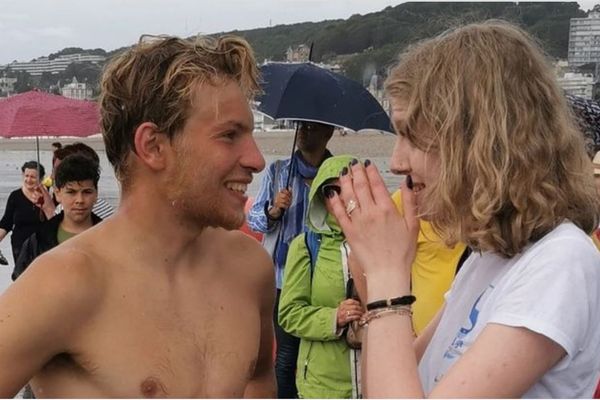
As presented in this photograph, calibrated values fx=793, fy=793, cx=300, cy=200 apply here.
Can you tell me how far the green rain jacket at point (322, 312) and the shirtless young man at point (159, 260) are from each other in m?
1.79

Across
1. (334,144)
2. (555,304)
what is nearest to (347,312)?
(555,304)

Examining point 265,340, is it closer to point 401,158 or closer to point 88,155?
point 401,158

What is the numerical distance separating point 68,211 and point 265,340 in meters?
3.06

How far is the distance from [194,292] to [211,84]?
525 mm

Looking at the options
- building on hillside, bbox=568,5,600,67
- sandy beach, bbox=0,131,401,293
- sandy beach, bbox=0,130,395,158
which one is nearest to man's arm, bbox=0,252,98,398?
building on hillside, bbox=568,5,600,67

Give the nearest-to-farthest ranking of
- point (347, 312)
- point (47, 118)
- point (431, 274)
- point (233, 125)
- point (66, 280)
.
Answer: point (66, 280) → point (233, 125) → point (431, 274) → point (347, 312) → point (47, 118)

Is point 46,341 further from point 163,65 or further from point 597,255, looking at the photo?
point 597,255

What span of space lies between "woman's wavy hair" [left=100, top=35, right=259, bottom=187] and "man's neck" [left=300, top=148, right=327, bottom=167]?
3.22m

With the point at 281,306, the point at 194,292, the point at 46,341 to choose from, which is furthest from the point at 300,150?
the point at 46,341

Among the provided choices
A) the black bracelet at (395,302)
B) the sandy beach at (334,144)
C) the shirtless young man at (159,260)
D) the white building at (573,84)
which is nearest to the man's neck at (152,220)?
the shirtless young man at (159,260)

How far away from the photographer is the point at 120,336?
1812 mm

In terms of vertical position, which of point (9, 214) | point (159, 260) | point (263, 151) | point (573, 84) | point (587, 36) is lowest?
Answer: point (263, 151)

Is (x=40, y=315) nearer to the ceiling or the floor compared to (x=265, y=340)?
nearer to the ceiling

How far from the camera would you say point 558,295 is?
1.53m
